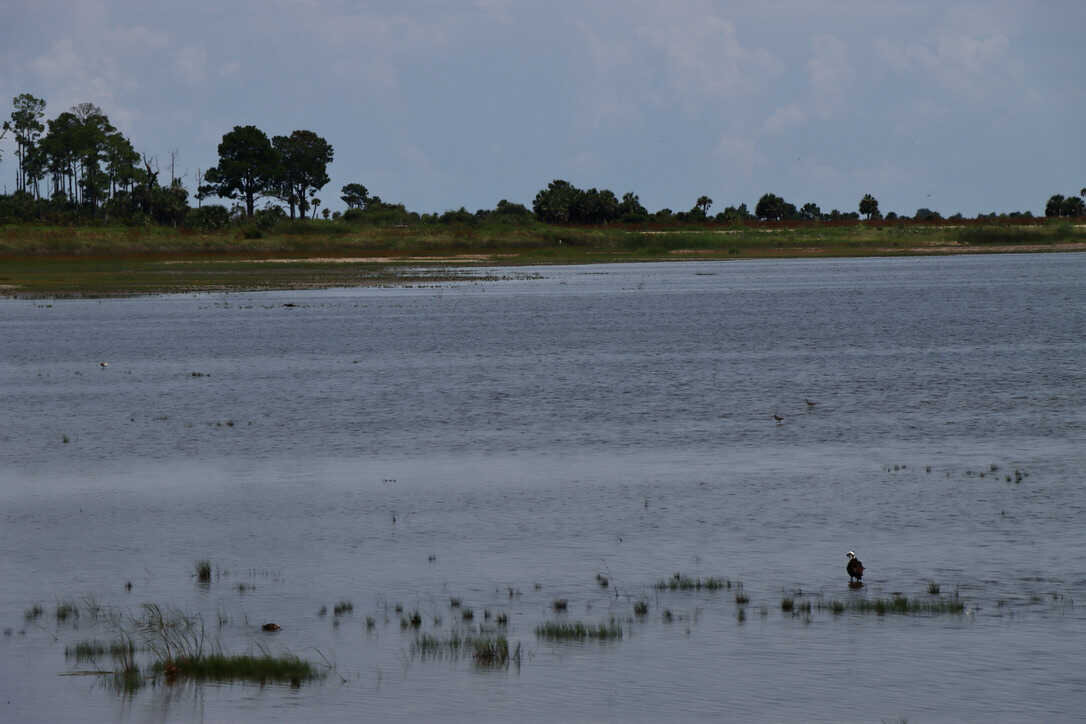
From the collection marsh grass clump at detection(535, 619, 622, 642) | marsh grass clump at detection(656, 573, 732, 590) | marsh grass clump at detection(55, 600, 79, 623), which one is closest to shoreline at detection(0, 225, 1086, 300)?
marsh grass clump at detection(55, 600, 79, 623)

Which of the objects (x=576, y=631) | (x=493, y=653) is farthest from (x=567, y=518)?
(x=493, y=653)

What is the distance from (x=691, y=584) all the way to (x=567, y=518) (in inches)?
199

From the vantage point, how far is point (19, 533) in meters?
22.8

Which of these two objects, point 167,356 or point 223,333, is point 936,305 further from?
point 167,356

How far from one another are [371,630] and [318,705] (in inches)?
111

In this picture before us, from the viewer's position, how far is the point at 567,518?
23.5 meters

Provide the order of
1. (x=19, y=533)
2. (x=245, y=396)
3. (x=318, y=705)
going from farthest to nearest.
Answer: (x=245, y=396) → (x=19, y=533) → (x=318, y=705)

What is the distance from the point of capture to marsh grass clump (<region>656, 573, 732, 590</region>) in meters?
18.6

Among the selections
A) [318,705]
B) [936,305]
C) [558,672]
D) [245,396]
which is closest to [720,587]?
[558,672]

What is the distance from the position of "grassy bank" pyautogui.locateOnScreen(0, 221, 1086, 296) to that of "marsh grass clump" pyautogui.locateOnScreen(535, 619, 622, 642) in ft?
283

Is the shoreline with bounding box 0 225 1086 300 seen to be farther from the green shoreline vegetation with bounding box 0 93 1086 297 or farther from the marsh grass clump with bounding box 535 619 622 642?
the marsh grass clump with bounding box 535 619 622 642

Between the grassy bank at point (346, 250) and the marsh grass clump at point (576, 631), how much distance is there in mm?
86308

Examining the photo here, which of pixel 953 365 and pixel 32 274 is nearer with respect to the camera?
pixel 953 365

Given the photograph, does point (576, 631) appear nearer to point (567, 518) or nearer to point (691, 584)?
point (691, 584)
